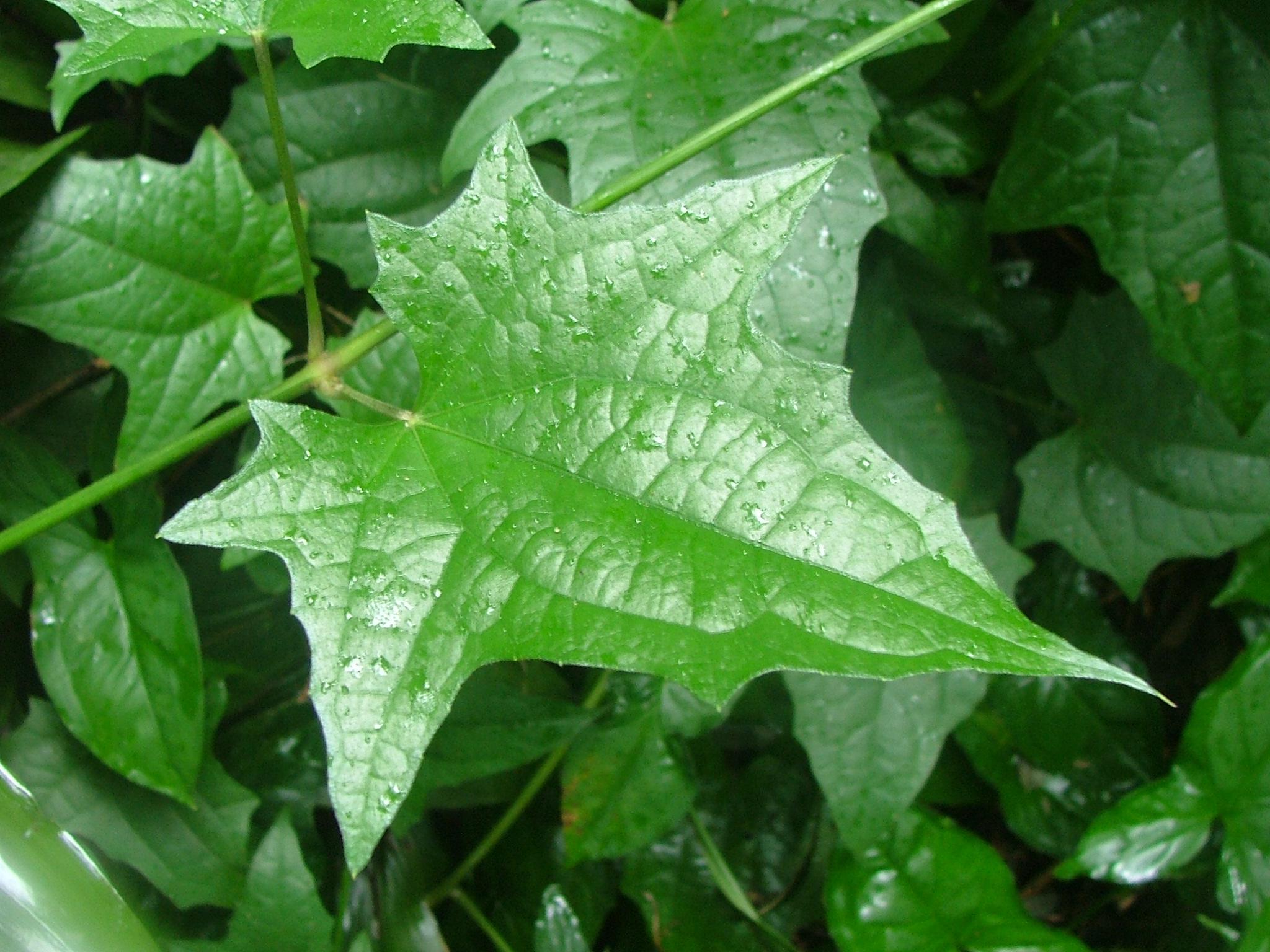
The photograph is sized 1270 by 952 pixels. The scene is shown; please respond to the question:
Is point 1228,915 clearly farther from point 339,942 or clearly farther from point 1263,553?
point 339,942

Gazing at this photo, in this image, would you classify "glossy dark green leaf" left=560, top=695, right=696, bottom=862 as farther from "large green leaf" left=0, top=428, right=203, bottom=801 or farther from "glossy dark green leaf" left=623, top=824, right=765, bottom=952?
"large green leaf" left=0, top=428, right=203, bottom=801

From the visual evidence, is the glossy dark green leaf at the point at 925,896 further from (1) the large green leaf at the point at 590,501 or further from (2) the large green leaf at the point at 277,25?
(2) the large green leaf at the point at 277,25

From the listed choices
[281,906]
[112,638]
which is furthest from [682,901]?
[112,638]

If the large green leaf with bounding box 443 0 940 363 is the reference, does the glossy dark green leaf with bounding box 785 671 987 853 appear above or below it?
below

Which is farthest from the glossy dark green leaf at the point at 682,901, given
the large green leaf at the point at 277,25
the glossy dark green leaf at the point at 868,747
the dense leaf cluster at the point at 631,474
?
the large green leaf at the point at 277,25

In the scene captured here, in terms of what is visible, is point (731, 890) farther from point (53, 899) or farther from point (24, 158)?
point (24, 158)

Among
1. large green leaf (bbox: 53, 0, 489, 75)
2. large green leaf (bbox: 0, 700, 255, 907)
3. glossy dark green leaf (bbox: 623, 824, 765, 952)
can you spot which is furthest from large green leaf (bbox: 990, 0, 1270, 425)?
large green leaf (bbox: 0, 700, 255, 907)

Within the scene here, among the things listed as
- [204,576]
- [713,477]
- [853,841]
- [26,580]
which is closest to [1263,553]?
[853,841]
